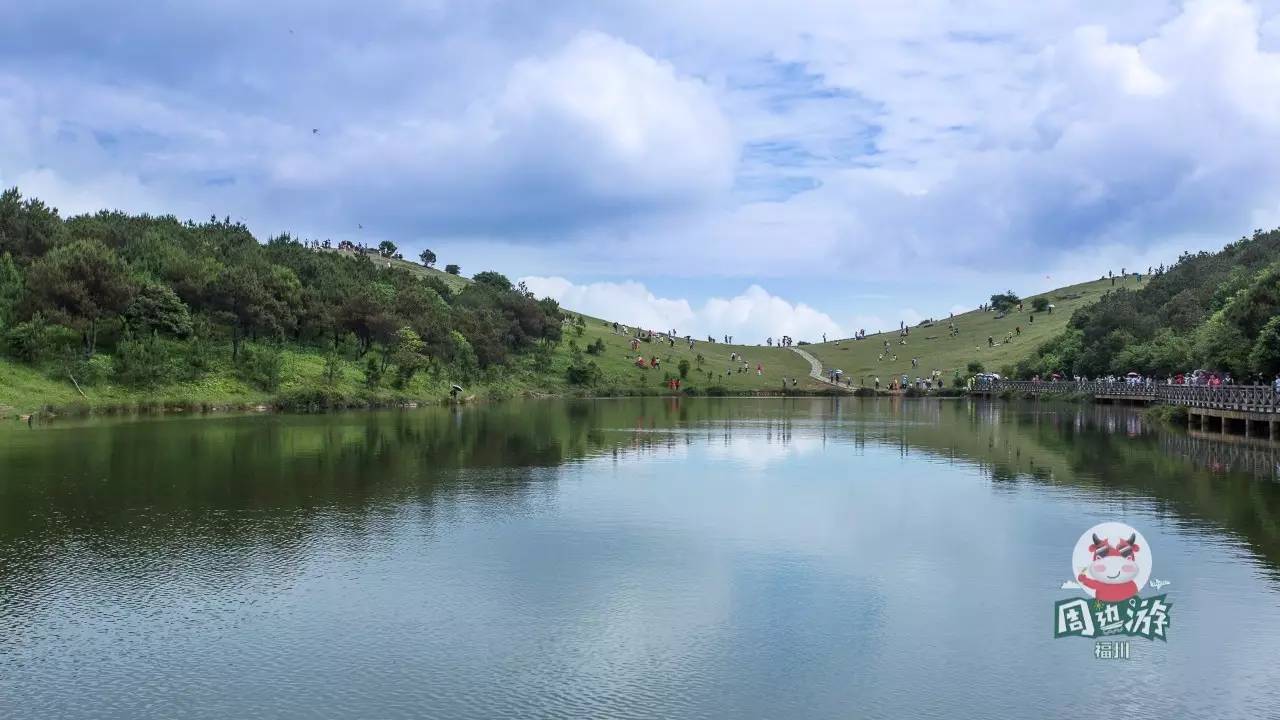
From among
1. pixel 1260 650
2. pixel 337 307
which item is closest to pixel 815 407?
pixel 337 307

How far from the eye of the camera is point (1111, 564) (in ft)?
79.2

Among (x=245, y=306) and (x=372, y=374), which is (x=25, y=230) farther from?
(x=372, y=374)

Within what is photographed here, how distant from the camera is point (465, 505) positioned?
1374 inches

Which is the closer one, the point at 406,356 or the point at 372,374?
the point at 372,374

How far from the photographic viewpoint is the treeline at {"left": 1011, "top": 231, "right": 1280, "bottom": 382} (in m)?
75.4

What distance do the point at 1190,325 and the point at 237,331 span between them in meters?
114

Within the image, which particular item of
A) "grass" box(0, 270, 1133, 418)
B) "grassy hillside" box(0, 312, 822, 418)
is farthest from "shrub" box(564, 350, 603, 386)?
"grass" box(0, 270, 1133, 418)

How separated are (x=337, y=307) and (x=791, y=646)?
99029 mm

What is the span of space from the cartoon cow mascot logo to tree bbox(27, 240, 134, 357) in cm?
8137

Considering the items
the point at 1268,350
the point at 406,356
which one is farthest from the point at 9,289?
the point at 1268,350

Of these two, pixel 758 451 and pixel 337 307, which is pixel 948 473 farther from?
pixel 337 307

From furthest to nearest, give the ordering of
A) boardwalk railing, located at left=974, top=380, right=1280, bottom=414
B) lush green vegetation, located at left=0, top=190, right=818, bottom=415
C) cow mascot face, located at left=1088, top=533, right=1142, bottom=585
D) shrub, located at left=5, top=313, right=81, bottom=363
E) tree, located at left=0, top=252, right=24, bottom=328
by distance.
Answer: tree, located at left=0, top=252, right=24, bottom=328 → lush green vegetation, located at left=0, top=190, right=818, bottom=415 → shrub, located at left=5, top=313, right=81, bottom=363 → boardwalk railing, located at left=974, top=380, right=1280, bottom=414 → cow mascot face, located at left=1088, top=533, right=1142, bottom=585

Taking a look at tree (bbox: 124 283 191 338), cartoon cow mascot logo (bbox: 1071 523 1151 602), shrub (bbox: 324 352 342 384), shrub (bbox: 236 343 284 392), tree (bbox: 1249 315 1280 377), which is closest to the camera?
cartoon cow mascot logo (bbox: 1071 523 1151 602)

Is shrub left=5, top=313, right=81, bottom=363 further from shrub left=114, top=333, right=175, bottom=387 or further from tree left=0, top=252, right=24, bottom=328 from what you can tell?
shrub left=114, top=333, right=175, bottom=387
